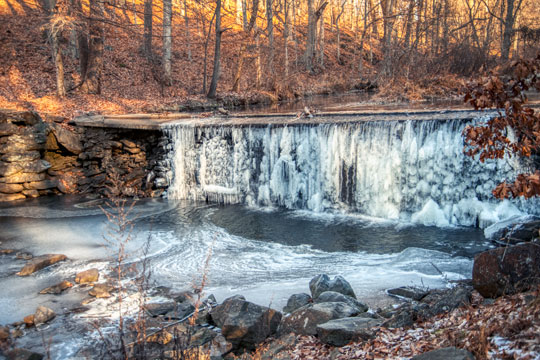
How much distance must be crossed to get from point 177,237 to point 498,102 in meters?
6.28

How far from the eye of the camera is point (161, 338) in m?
4.48

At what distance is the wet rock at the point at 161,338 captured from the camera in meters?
4.43

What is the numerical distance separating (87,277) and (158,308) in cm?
161

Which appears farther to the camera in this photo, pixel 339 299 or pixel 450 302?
pixel 339 299

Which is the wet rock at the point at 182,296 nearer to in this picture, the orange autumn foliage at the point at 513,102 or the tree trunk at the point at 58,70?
the orange autumn foliage at the point at 513,102

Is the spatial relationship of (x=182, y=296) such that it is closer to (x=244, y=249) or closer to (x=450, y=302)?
(x=244, y=249)

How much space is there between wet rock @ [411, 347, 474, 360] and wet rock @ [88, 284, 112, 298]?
4.11 m

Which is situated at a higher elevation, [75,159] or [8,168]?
[75,159]

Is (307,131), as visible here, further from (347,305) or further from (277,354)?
(277,354)

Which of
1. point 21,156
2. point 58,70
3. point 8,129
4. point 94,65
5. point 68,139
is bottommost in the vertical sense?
point 21,156

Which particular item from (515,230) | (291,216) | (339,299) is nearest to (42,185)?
(291,216)

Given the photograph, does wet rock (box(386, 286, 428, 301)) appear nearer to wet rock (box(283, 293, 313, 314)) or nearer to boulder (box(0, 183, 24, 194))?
wet rock (box(283, 293, 313, 314))

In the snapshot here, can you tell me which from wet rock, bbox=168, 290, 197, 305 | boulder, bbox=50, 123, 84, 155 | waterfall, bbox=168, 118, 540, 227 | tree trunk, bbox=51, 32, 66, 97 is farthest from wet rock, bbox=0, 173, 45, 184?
wet rock, bbox=168, 290, 197, 305

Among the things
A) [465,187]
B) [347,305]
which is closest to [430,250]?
[465,187]
